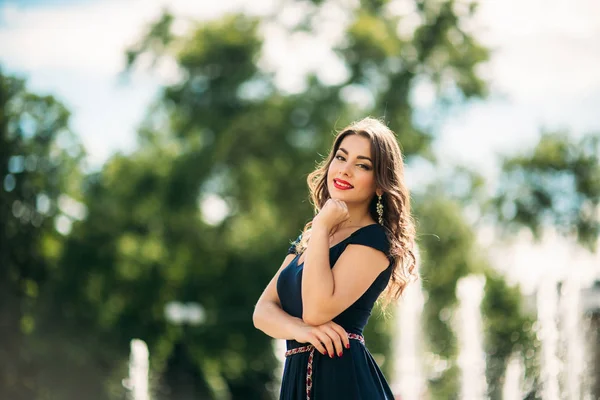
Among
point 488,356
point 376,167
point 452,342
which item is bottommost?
point 376,167

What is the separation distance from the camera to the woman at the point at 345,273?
3.52 metres

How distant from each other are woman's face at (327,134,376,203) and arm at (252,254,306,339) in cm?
42

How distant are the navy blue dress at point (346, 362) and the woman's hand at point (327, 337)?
6 centimetres

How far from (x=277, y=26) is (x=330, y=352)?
1039 inches

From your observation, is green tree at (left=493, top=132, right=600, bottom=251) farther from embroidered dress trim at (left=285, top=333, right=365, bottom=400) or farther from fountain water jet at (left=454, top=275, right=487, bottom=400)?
embroidered dress trim at (left=285, top=333, right=365, bottom=400)

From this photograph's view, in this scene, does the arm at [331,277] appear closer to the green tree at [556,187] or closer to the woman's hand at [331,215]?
the woman's hand at [331,215]

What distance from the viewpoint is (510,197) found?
3425 cm

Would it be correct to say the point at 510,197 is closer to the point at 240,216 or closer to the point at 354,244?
the point at 240,216

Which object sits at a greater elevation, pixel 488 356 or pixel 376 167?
pixel 488 356

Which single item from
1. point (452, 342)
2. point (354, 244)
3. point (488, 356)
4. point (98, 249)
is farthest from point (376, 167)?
point (98, 249)

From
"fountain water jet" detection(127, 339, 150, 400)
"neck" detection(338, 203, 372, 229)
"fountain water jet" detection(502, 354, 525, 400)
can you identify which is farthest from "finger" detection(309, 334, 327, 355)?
"fountain water jet" detection(127, 339, 150, 400)

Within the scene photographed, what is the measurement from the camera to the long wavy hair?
373 centimetres

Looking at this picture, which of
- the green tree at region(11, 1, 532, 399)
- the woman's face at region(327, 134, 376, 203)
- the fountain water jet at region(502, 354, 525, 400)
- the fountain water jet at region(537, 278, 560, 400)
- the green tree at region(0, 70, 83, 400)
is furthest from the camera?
the green tree at region(0, 70, 83, 400)

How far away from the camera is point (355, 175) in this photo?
3.73m
